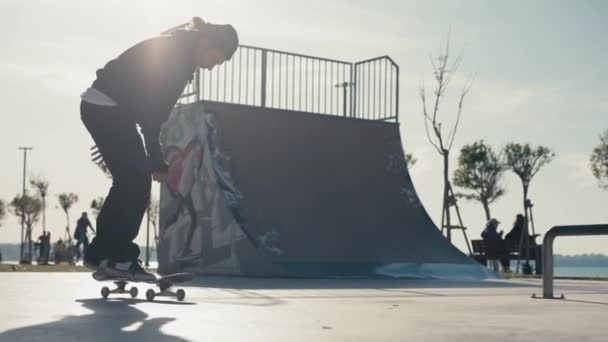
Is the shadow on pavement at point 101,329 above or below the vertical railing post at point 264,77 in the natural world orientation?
below

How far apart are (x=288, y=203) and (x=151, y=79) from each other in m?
7.90

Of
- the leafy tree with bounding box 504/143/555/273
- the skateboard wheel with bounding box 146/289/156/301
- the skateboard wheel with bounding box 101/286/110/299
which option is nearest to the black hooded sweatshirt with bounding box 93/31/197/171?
the skateboard wheel with bounding box 146/289/156/301

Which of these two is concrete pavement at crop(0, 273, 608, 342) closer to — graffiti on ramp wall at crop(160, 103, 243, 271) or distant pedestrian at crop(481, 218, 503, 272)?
graffiti on ramp wall at crop(160, 103, 243, 271)

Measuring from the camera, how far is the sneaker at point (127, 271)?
5.77 metres

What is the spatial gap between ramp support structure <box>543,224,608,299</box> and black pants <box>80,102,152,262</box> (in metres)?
3.88

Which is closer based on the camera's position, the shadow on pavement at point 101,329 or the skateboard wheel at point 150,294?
the shadow on pavement at point 101,329

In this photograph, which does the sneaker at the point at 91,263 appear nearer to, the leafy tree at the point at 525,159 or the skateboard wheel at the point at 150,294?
the skateboard wheel at the point at 150,294

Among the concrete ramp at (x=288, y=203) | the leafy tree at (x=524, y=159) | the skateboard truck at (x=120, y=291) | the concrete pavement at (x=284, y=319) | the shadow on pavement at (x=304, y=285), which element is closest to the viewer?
the concrete pavement at (x=284, y=319)

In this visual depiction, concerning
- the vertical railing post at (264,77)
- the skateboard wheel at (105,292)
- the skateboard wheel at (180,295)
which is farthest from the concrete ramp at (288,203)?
the skateboard wheel at (180,295)

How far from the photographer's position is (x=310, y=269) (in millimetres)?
12562

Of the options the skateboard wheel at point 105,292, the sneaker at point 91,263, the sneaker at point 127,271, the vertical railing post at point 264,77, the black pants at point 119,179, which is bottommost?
the skateboard wheel at point 105,292

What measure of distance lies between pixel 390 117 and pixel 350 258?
421 centimetres

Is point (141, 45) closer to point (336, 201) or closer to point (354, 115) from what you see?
point (336, 201)

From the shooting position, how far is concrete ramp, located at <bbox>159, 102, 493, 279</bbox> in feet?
41.9
